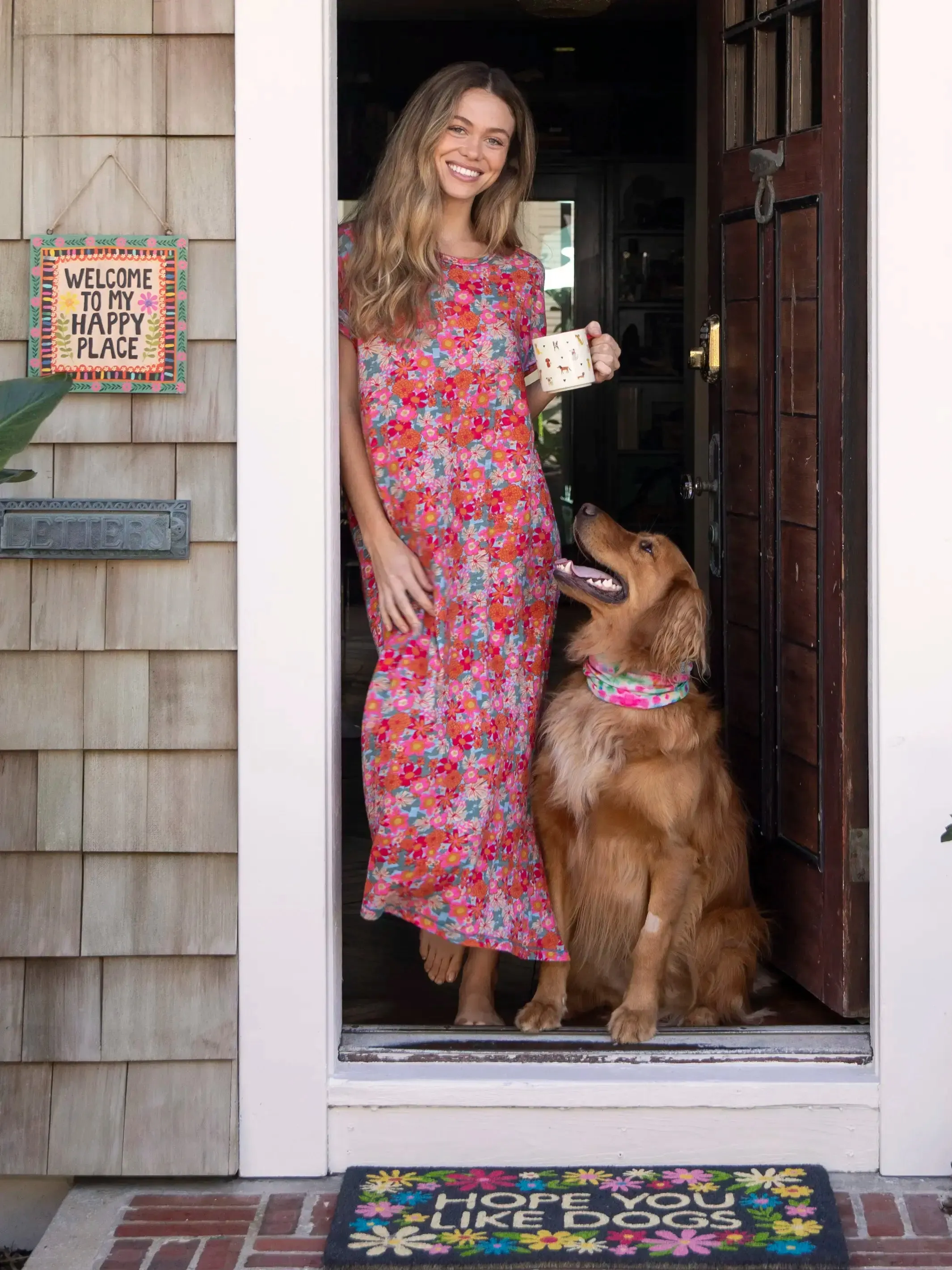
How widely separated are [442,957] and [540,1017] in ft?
1.09

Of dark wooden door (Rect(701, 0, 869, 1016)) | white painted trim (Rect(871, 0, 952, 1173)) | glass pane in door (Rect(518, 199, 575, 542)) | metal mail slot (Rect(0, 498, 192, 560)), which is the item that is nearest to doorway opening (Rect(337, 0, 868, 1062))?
glass pane in door (Rect(518, 199, 575, 542))

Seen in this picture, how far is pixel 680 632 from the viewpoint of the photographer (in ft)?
9.77

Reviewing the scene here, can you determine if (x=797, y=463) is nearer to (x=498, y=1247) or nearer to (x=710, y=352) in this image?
(x=710, y=352)

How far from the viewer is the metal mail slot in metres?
2.62

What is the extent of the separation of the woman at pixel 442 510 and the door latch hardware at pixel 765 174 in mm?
461

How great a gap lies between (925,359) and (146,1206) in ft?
6.71

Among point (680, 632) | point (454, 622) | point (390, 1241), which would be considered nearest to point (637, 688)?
point (680, 632)

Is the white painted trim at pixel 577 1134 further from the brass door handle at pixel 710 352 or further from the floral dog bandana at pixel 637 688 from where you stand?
the brass door handle at pixel 710 352

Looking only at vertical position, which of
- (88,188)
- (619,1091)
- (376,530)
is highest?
(88,188)

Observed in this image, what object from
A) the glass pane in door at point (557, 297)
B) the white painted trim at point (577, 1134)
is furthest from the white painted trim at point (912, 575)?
the glass pane in door at point (557, 297)

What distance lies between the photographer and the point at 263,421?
8.59 feet

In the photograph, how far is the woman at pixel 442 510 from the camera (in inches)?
116

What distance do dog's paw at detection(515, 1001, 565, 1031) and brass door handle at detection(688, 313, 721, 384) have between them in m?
1.52

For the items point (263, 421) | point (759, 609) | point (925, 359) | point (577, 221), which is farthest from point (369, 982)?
point (577, 221)
